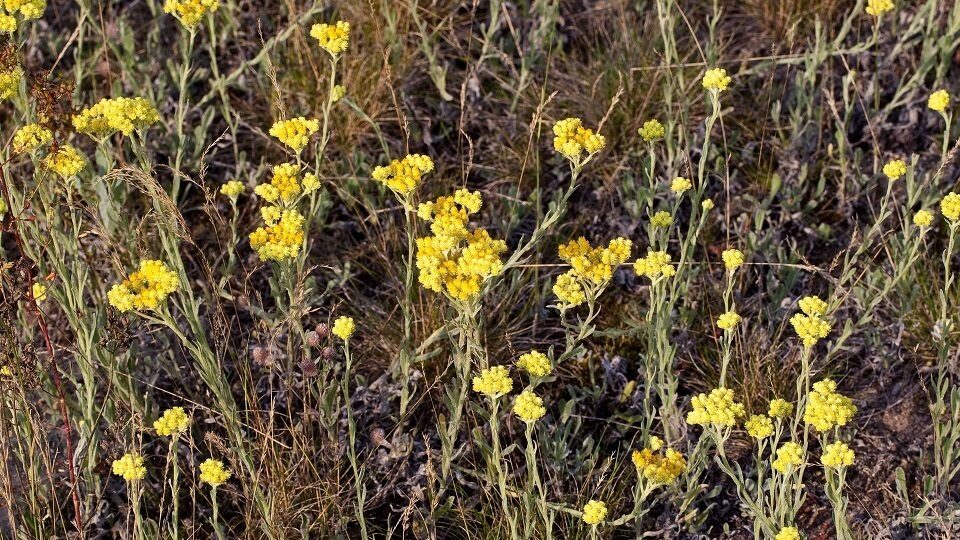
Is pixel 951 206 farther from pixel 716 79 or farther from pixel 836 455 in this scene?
pixel 836 455

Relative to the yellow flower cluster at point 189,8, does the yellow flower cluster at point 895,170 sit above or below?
below

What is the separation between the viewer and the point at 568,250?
2.46 meters

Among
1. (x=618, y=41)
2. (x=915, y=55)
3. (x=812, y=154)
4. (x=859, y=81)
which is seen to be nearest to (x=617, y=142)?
(x=618, y=41)

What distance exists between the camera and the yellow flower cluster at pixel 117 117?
248cm

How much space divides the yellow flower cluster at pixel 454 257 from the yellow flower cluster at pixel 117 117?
72 centimetres

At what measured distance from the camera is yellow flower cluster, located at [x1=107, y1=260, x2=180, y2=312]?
2199 mm

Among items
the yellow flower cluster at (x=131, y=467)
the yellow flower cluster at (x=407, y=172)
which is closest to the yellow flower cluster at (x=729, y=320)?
the yellow flower cluster at (x=407, y=172)

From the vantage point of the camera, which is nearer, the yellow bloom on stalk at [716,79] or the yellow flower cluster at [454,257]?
the yellow flower cluster at [454,257]

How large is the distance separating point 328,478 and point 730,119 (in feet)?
6.60

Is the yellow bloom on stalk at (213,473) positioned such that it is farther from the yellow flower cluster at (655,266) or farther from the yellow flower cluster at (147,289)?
the yellow flower cluster at (655,266)

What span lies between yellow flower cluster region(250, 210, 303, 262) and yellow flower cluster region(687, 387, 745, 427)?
96cm

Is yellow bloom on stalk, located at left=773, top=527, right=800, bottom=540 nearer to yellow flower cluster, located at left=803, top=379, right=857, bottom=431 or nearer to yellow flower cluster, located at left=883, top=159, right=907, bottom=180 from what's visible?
yellow flower cluster, located at left=803, top=379, right=857, bottom=431

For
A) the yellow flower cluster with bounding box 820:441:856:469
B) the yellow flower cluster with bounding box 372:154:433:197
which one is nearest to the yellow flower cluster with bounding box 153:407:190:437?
the yellow flower cluster with bounding box 372:154:433:197

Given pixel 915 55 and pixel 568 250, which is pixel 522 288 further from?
pixel 915 55
